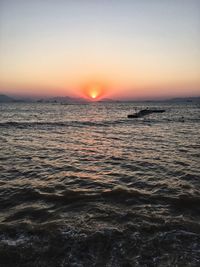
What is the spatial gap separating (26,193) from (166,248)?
5916 millimetres

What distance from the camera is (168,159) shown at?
579 inches

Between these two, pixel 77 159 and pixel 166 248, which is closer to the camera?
pixel 166 248

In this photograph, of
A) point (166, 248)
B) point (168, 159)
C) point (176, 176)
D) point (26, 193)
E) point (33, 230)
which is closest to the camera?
point (166, 248)

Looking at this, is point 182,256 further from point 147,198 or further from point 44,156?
point 44,156

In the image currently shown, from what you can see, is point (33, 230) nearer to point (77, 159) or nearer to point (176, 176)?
point (176, 176)

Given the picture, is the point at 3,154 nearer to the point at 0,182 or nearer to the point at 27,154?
the point at 27,154

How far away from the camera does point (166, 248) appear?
18.5 feet

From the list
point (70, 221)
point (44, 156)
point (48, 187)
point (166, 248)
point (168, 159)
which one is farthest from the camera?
point (44, 156)

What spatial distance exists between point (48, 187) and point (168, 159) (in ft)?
27.5

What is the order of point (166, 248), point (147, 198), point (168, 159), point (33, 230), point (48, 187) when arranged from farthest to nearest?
point (168, 159), point (48, 187), point (147, 198), point (33, 230), point (166, 248)

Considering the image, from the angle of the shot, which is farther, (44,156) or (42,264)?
(44,156)

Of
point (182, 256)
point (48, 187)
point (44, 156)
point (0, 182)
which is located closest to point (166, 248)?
point (182, 256)

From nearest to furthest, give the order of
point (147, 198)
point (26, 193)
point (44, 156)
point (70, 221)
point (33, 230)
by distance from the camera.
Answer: point (33, 230) → point (70, 221) → point (147, 198) → point (26, 193) → point (44, 156)

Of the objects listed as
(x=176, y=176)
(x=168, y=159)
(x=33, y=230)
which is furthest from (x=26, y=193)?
(x=168, y=159)
